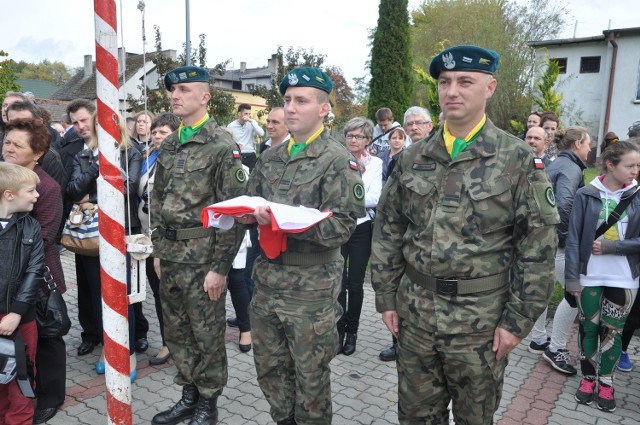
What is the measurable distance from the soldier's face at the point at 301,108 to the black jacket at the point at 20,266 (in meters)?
1.92

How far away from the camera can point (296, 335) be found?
9.00ft

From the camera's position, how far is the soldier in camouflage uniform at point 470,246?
2.20 m

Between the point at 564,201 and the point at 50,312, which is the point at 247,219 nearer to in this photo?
the point at 50,312

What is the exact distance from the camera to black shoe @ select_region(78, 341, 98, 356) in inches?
185

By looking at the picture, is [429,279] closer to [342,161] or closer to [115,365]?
[342,161]

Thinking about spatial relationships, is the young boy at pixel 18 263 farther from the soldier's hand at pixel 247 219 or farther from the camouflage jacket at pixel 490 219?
the camouflage jacket at pixel 490 219

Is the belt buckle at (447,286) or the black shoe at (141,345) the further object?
the black shoe at (141,345)

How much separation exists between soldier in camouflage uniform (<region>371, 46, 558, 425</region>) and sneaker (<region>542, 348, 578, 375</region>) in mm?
2449

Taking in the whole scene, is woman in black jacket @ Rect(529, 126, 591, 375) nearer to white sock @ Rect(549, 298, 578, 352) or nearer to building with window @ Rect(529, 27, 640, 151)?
white sock @ Rect(549, 298, 578, 352)

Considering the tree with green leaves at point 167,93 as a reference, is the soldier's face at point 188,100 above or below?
below

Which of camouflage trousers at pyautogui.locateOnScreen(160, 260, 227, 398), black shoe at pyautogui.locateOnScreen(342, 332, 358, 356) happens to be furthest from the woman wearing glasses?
camouflage trousers at pyautogui.locateOnScreen(160, 260, 227, 398)

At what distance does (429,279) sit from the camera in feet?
7.69

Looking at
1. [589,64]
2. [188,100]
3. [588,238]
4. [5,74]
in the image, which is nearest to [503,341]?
[588,238]

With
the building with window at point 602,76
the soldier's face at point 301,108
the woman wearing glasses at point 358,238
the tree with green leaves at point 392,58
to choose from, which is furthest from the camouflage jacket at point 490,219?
the building with window at point 602,76
